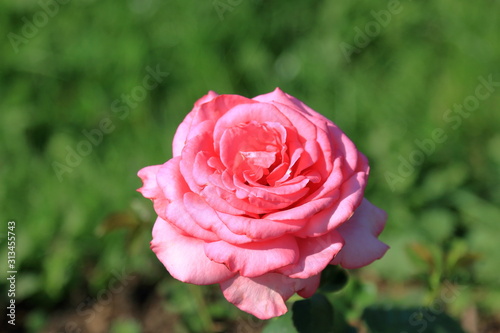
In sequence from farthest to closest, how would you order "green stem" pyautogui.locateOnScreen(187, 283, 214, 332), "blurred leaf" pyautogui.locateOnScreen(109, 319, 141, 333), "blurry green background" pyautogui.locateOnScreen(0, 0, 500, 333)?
"blurry green background" pyautogui.locateOnScreen(0, 0, 500, 333)
"blurred leaf" pyautogui.locateOnScreen(109, 319, 141, 333)
"green stem" pyautogui.locateOnScreen(187, 283, 214, 332)

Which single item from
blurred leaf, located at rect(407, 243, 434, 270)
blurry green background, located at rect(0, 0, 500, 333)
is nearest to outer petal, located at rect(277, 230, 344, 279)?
blurred leaf, located at rect(407, 243, 434, 270)

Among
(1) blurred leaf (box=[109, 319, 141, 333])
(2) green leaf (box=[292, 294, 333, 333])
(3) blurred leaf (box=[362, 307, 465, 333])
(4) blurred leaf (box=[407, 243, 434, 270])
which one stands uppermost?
(2) green leaf (box=[292, 294, 333, 333])

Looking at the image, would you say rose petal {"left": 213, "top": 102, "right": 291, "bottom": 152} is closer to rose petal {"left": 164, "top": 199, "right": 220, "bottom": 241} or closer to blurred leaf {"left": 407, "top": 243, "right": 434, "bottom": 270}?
rose petal {"left": 164, "top": 199, "right": 220, "bottom": 241}

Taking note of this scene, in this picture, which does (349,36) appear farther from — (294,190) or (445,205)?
(294,190)

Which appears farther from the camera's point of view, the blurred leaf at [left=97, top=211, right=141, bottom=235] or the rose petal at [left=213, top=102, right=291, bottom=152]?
the blurred leaf at [left=97, top=211, right=141, bottom=235]

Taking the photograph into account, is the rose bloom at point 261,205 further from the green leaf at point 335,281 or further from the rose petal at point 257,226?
the green leaf at point 335,281

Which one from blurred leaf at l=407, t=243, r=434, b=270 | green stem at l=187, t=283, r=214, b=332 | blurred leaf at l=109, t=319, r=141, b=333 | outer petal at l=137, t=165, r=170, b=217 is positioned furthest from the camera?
blurred leaf at l=109, t=319, r=141, b=333

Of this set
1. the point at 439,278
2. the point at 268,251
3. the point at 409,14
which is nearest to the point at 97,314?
the point at 439,278
